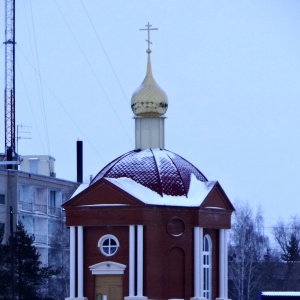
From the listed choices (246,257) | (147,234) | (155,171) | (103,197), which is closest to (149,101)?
(155,171)

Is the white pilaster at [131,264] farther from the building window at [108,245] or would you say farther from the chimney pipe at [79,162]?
the chimney pipe at [79,162]

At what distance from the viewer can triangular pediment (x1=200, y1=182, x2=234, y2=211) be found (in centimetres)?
5181

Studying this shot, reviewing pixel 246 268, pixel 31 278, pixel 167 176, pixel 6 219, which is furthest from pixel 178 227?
pixel 6 219

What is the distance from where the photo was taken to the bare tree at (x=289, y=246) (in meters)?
93.2

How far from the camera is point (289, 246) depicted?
96938 mm

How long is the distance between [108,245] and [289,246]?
4740 cm

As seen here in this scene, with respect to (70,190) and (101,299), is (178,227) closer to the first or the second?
(101,299)

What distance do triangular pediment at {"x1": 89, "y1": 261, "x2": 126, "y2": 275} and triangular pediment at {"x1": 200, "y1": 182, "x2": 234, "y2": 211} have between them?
3.65 meters

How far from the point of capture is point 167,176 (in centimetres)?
5181

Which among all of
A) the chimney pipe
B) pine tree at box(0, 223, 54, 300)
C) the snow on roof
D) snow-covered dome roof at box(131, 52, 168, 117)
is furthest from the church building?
the chimney pipe

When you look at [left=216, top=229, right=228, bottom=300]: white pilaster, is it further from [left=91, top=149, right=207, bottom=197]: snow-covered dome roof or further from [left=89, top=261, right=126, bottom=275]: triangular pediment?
[left=89, top=261, right=126, bottom=275]: triangular pediment

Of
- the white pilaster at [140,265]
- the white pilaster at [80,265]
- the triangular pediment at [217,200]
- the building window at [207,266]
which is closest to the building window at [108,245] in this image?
the white pilaster at [80,265]

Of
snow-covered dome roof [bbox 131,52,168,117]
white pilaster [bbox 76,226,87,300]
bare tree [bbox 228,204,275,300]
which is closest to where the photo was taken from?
white pilaster [bbox 76,226,87,300]

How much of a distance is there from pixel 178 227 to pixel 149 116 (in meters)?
4.35
